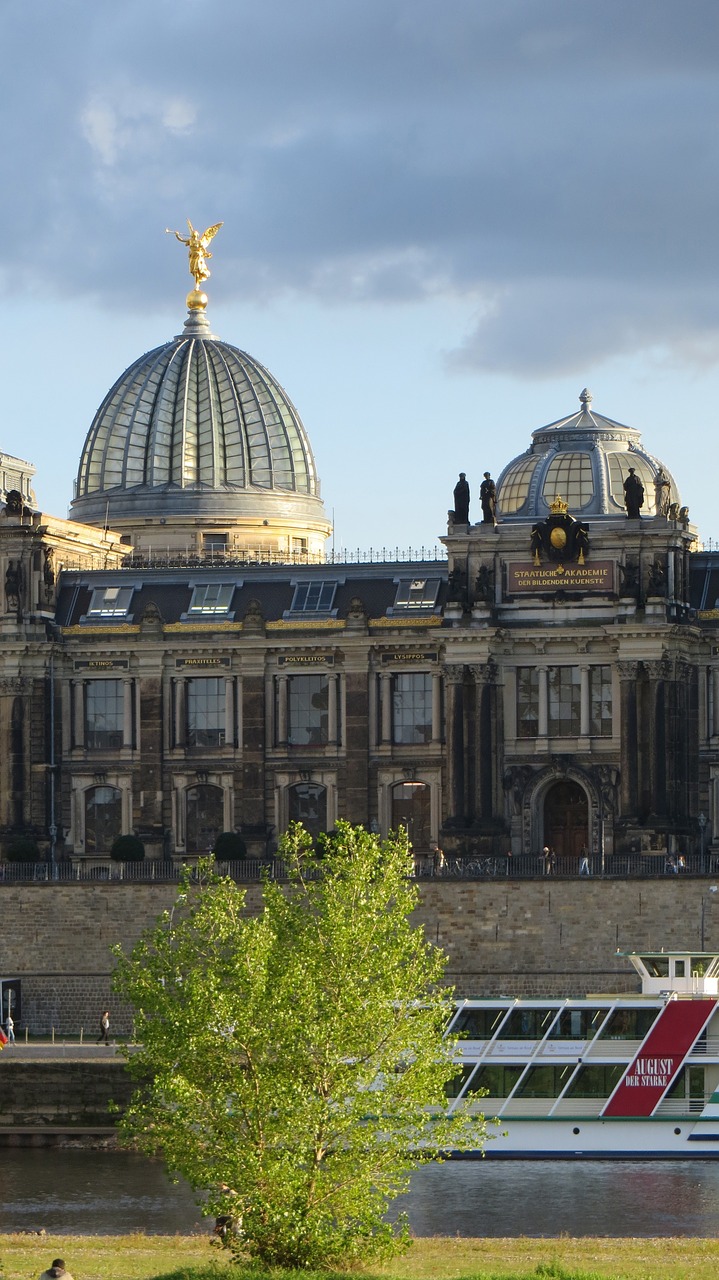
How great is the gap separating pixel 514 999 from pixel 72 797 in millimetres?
34224

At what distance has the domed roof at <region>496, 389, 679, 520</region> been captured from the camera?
116 m

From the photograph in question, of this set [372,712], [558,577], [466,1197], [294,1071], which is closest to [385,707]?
[372,712]

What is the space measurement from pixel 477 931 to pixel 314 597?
20.3 metres

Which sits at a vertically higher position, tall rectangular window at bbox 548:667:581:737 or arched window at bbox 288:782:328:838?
tall rectangular window at bbox 548:667:581:737

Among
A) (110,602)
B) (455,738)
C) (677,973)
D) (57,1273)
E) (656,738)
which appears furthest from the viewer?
(110,602)

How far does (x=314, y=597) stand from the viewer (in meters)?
118

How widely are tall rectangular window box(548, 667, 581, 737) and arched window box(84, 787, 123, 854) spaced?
17381mm

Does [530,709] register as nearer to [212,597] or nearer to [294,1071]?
[212,597]

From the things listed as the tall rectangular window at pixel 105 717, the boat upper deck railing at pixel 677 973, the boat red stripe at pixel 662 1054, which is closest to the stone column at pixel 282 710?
the tall rectangular window at pixel 105 717

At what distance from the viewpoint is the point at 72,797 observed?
117438 millimetres

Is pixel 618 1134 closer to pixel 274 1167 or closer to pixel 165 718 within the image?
pixel 274 1167

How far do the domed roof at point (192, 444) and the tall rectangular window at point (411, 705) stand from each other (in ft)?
71.6

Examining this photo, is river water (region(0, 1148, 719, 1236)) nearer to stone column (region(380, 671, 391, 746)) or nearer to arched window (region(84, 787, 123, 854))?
arched window (region(84, 787, 123, 854))

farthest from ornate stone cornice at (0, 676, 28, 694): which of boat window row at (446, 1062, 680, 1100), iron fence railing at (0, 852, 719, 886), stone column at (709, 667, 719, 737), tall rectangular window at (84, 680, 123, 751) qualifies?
boat window row at (446, 1062, 680, 1100)
